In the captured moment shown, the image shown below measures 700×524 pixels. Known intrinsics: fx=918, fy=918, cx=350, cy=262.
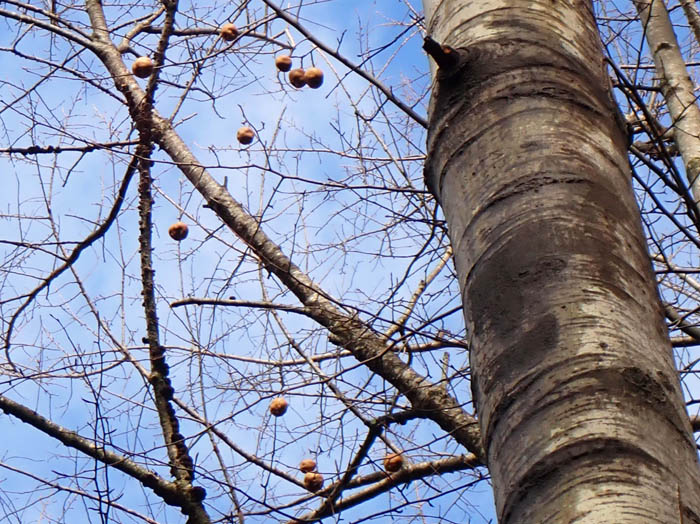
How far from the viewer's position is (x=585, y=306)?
3.19 ft

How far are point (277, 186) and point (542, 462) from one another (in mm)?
2461

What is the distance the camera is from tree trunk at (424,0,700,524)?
2.88 feet

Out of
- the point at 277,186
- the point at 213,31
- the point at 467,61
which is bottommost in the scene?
the point at 467,61

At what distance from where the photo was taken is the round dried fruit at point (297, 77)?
406 cm

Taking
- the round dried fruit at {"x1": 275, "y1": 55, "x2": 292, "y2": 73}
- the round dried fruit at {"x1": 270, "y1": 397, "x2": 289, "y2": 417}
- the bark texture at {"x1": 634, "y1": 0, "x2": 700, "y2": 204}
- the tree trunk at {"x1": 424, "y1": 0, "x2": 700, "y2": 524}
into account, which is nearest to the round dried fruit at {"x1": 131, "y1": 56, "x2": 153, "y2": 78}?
the round dried fruit at {"x1": 275, "y1": 55, "x2": 292, "y2": 73}

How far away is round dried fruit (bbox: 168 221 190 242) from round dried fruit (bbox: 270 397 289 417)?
115cm

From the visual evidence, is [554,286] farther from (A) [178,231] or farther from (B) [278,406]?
(A) [178,231]

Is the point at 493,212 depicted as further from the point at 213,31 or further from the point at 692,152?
the point at 213,31

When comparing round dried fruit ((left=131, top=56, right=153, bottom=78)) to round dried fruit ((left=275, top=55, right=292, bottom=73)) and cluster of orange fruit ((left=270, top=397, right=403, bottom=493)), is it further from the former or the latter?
cluster of orange fruit ((left=270, top=397, right=403, bottom=493))

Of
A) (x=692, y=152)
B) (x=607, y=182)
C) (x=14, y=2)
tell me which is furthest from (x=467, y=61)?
(x=14, y=2)

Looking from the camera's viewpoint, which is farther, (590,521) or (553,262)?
(553,262)

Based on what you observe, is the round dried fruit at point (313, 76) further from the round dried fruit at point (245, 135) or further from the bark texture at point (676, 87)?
the bark texture at point (676, 87)

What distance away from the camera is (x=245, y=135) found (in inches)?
163

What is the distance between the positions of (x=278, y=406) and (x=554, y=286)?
2400 mm
